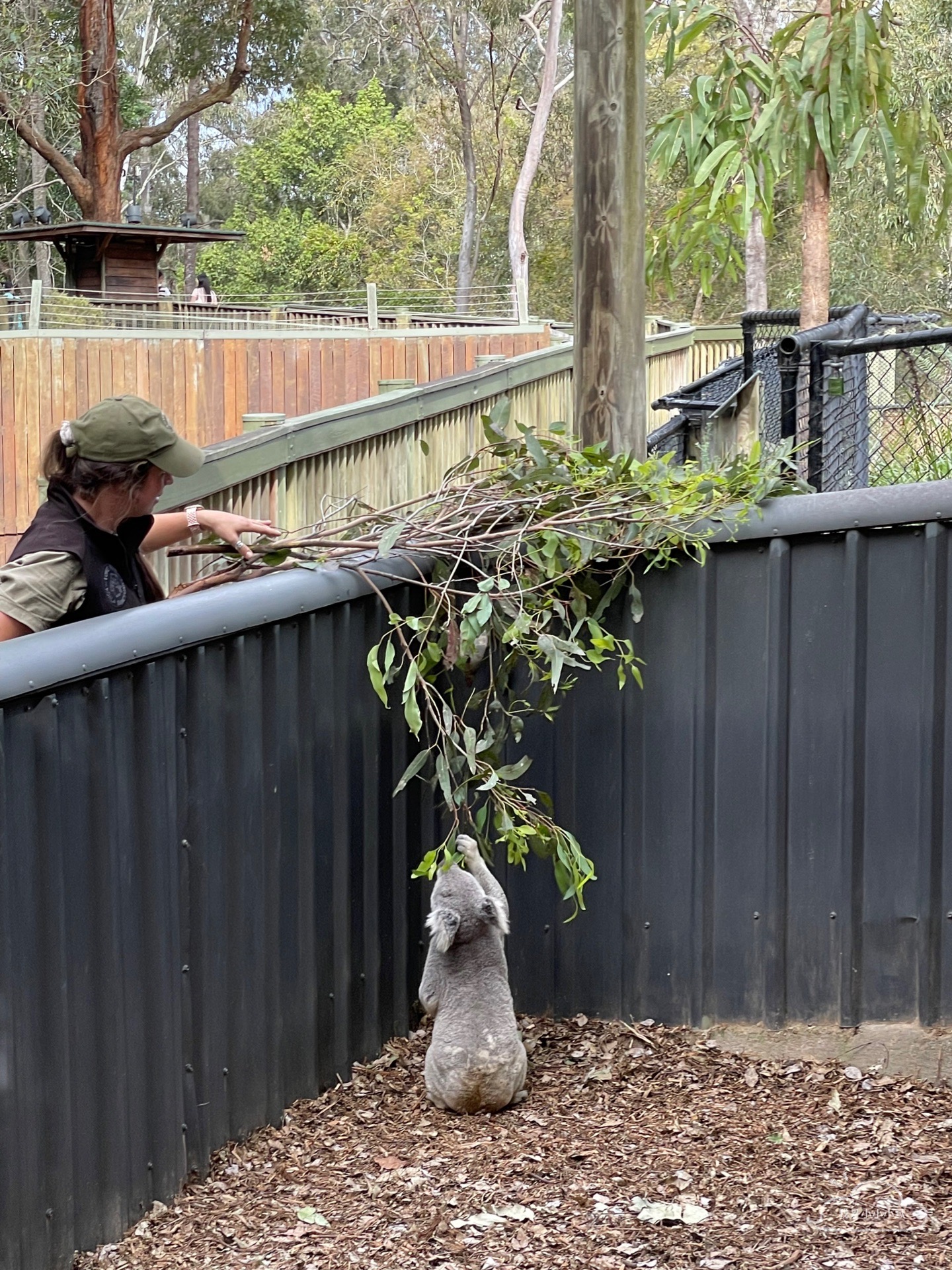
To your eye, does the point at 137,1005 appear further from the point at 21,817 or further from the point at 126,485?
the point at 126,485

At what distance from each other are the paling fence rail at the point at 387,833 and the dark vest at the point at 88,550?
0.69 feet

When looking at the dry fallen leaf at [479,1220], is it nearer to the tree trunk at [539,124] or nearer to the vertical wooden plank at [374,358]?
the vertical wooden plank at [374,358]

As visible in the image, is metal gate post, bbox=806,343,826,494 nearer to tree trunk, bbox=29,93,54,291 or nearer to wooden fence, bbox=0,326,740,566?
wooden fence, bbox=0,326,740,566

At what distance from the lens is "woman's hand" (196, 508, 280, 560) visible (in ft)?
12.1

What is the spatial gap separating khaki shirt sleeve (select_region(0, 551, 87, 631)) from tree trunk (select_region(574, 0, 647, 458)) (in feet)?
5.44

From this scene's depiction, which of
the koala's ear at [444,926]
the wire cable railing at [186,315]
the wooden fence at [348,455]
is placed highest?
the wire cable railing at [186,315]

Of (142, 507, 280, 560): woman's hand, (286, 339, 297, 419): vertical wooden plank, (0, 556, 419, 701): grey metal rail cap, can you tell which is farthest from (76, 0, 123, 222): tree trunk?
(0, 556, 419, 701): grey metal rail cap

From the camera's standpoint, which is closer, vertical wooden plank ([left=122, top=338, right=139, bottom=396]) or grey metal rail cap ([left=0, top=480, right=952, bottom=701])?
grey metal rail cap ([left=0, top=480, right=952, bottom=701])

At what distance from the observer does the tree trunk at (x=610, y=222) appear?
4141 mm

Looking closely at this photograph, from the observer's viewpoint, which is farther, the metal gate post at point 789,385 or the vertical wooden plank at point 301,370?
the vertical wooden plank at point 301,370

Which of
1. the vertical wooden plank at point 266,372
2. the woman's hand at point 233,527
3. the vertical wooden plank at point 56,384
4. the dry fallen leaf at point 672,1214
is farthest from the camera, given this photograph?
the vertical wooden plank at point 266,372

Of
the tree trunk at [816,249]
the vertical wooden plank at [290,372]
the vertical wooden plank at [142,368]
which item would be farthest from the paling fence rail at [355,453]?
the vertical wooden plank at [290,372]

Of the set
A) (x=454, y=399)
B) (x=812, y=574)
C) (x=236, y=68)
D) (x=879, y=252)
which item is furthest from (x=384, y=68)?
(x=812, y=574)

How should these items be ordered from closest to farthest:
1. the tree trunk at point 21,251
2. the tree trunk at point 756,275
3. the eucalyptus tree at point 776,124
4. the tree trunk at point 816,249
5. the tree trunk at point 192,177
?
Result: 1. the eucalyptus tree at point 776,124
2. the tree trunk at point 816,249
3. the tree trunk at point 756,275
4. the tree trunk at point 21,251
5. the tree trunk at point 192,177
